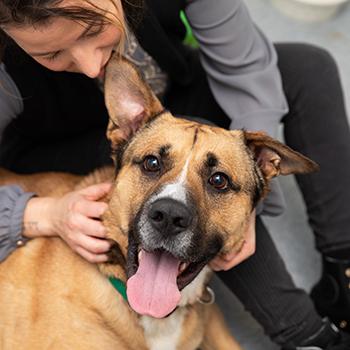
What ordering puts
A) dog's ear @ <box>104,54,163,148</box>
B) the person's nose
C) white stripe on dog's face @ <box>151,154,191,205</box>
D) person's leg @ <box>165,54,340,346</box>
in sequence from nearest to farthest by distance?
white stripe on dog's face @ <box>151,154,191,205</box> → the person's nose → dog's ear @ <box>104,54,163,148</box> → person's leg @ <box>165,54,340,346</box>

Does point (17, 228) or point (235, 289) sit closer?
point (17, 228)

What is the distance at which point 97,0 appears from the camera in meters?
1.58

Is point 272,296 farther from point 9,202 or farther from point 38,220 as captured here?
point 9,202

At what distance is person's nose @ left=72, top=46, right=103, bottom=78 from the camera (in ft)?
5.63

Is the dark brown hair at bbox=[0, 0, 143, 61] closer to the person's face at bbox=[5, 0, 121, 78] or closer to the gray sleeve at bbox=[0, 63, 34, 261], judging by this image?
the person's face at bbox=[5, 0, 121, 78]

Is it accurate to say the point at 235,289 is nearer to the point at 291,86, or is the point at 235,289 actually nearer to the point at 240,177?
the point at 240,177

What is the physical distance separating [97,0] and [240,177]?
765mm

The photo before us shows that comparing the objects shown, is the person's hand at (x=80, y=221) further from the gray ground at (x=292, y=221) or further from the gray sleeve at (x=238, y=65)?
the gray ground at (x=292, y=221)

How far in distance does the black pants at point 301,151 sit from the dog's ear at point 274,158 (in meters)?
0.50

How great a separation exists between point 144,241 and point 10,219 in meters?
0.64

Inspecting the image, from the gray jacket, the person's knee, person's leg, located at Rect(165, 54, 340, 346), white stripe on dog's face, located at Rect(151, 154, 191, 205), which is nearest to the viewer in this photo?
white stripe on dog's face, located at Rect(151, 154, 191, 205)

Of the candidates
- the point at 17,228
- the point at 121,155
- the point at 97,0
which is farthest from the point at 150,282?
the point at 97,0

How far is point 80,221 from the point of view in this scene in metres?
1.86

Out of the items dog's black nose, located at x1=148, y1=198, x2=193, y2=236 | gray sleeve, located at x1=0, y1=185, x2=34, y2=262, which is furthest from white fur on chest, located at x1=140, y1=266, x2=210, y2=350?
gray sleeve, located at x1=0, y1=185, x2=34, y2=262
